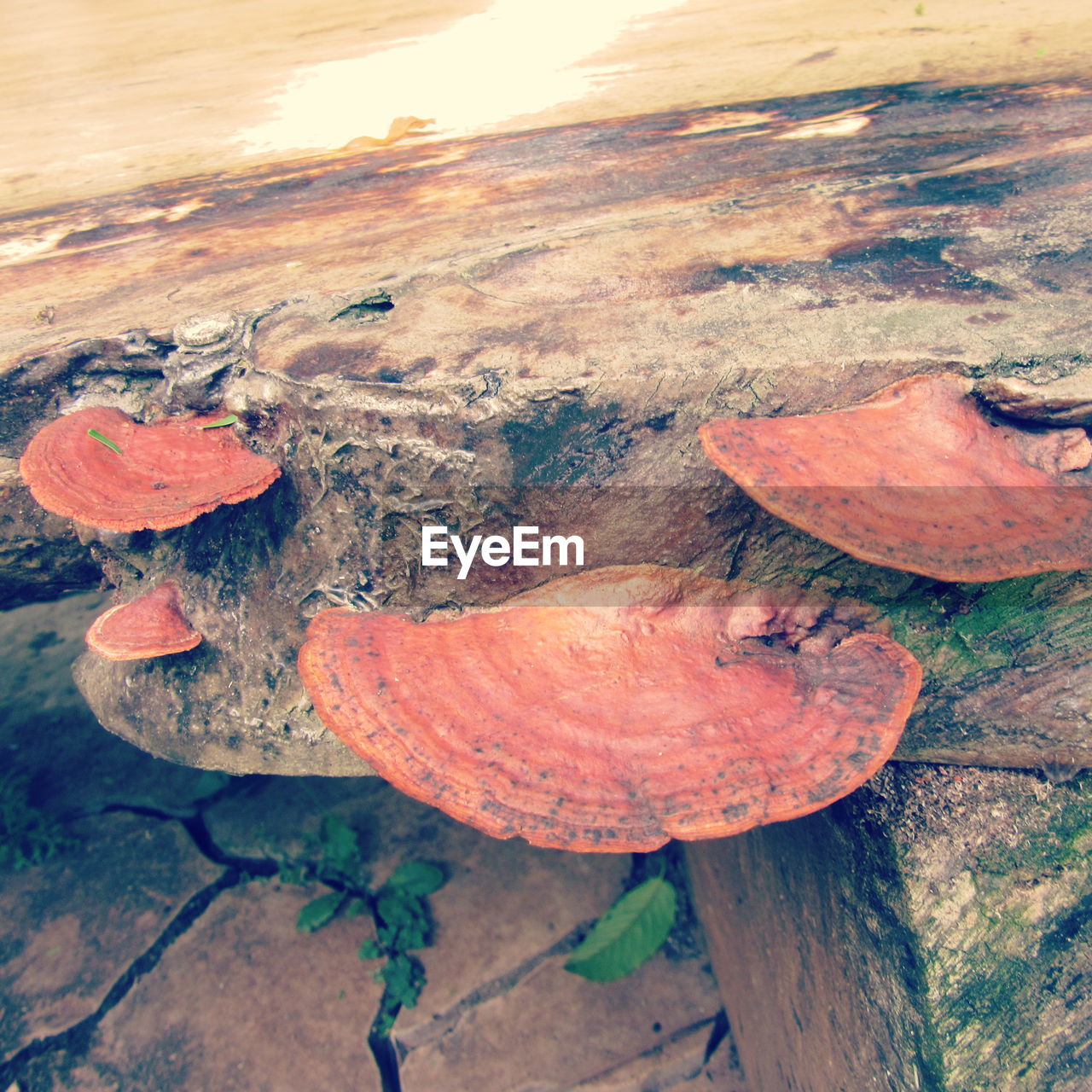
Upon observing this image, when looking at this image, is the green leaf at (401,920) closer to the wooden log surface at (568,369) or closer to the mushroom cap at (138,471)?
the wooden log surface at (568,369)

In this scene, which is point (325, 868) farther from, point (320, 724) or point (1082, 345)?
point (1082, 345)

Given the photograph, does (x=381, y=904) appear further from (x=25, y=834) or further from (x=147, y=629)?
(x=147, y=629)

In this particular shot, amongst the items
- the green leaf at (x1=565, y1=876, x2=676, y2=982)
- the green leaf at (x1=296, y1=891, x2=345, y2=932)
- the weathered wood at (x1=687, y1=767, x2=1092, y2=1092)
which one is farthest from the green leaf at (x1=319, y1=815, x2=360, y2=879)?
the weathered wood at (x1=687, y1=767, x2=1092, y2=1092)

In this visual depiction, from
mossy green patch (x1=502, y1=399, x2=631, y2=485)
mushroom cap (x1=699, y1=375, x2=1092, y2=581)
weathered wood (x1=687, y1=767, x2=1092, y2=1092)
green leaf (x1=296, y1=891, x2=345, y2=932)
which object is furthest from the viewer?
green leaf (x1=296, y1=891, x2=345, y2=932)

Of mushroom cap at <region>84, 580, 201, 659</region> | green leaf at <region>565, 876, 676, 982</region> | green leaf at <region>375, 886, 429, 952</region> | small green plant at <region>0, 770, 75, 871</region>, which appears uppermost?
mushroom cap at <region>84, 580, 201, 659</region>

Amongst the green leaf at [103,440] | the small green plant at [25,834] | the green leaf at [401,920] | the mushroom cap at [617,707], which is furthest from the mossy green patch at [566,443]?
the small green plant at [25,834]

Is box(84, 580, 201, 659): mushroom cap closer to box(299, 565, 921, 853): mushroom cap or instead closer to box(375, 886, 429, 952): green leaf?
box(299, 565, 921, 853): mushroom cap

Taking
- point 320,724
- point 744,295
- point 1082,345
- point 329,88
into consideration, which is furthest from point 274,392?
point 329,88

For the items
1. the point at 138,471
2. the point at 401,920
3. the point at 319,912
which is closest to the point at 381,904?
the point at 401,920
